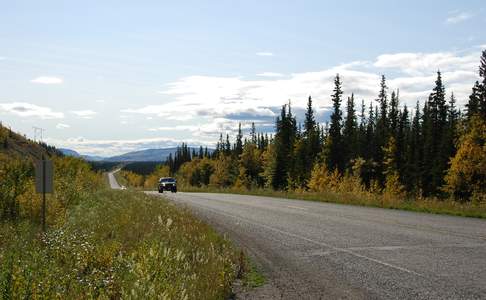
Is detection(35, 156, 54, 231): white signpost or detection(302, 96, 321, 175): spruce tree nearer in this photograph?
detection(35, 156, 54, 231): white signpost

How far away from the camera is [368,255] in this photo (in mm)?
9180

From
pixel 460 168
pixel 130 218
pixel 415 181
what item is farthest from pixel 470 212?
pixel 415 181

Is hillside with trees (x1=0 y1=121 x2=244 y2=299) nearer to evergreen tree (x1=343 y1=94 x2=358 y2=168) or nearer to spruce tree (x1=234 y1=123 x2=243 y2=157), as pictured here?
evergreen tree (x1=343 y1=94 x2=358 y2=168)

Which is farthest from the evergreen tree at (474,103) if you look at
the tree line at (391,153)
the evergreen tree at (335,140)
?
the evergreen tree at (335,140)

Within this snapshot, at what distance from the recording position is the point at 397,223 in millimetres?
14336

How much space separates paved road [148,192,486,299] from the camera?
6738 millimetres

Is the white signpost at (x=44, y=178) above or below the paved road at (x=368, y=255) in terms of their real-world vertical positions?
above

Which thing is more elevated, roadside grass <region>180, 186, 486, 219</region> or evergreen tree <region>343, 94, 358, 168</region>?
evergreen tree <region>343, 94, 358, 168</region>

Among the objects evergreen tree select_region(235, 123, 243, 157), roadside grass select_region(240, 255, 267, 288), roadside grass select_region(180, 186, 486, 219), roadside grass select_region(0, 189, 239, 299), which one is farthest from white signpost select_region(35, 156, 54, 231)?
evergreen tree select_region(235, 123, 243, 157)

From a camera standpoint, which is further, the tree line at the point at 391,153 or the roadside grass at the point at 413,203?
the tree line at the point at 391,153

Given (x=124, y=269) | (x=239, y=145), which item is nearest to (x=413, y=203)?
(x=124, y=269)

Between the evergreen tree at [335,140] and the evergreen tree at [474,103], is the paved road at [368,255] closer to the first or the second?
the evergreen tree at [474,103]

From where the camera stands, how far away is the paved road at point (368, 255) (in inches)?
265

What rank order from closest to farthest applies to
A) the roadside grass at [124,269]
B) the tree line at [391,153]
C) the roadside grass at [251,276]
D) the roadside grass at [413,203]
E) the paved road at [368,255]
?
the roadside grass at [124,269], the paved road at [368,255], the roadside grass at [251,276], the roadside grass at [413,203], the tree line at [391,153]
